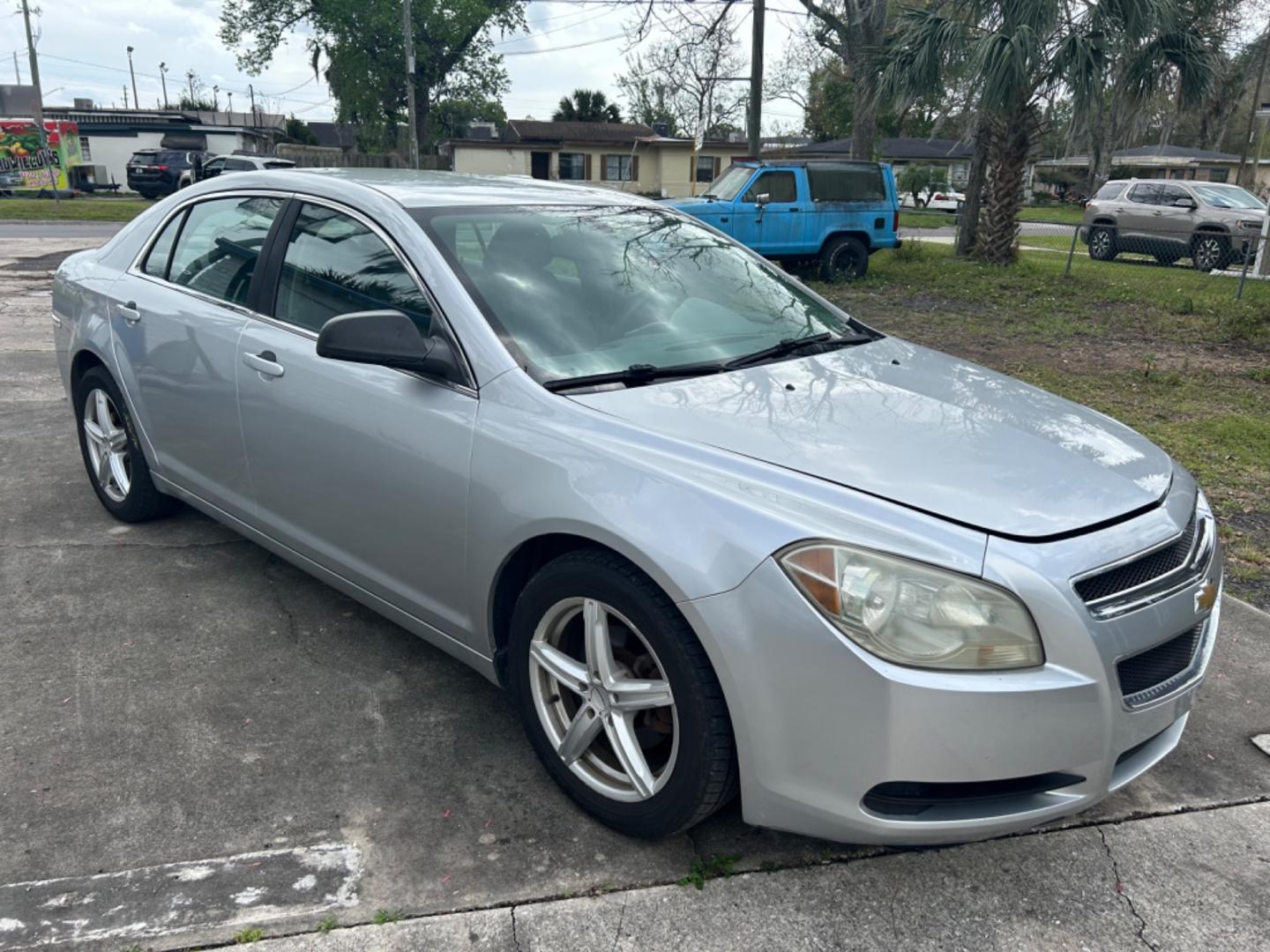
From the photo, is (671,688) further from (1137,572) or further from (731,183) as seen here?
(731,183)

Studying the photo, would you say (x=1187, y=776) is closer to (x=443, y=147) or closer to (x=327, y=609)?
(x=327, y=609)

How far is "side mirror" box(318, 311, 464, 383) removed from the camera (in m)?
2.79

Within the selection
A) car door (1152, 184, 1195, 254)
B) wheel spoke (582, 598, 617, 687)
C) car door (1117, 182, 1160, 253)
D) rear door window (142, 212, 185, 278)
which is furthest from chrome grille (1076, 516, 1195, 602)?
car door (1117, 182, 1160, 253)

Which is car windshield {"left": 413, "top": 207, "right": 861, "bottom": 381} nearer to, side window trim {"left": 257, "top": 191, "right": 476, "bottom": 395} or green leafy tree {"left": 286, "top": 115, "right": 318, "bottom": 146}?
side window trim {"left": 257, "top": 191, "right": 476, "bottom": 395}

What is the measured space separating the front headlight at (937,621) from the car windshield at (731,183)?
13401 mm

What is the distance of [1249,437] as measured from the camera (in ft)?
20.9

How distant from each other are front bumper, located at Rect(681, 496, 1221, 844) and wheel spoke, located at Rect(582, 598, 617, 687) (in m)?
0.34

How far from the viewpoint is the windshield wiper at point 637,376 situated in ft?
9.00

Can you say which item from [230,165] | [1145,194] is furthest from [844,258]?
[230,165]

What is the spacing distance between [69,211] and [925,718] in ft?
100

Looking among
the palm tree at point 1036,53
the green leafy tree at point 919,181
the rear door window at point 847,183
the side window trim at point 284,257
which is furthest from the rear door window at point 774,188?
the green leafy tree at point 919,181

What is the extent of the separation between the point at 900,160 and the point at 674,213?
59502 mm

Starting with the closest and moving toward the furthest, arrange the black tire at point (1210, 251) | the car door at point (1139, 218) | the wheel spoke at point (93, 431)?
the wheel spoke at point (93, 431), the black tire at point (1210, 251), the car door at point (1139, 218)

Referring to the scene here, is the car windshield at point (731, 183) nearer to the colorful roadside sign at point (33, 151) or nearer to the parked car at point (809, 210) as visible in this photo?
the parked car at point (809, 210)
